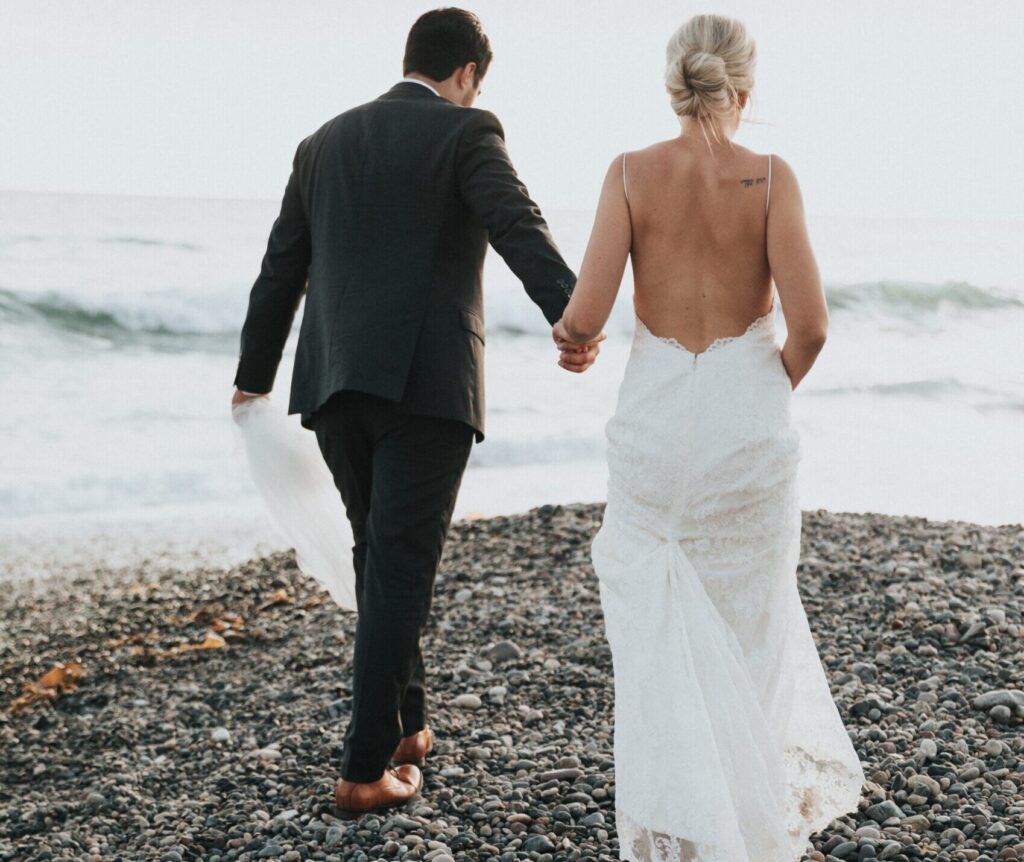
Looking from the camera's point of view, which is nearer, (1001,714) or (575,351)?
(575,351)

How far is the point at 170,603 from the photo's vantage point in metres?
7.07

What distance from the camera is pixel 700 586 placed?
9.52ft

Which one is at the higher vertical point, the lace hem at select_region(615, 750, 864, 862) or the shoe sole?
the lace hem at select_region(615, 750, 864, 862)

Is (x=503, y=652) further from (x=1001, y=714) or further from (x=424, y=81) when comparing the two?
(x=424, y=81)

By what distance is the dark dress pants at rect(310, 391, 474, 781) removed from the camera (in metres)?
3.53

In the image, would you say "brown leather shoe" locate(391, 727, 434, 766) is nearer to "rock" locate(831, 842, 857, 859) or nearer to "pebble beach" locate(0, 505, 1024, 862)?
"pebble beach" locate(0, 505, 1024, 862)

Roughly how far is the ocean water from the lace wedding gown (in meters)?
1.93

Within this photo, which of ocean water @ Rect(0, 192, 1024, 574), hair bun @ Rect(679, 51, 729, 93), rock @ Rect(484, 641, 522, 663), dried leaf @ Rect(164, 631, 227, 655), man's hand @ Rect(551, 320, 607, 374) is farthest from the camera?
ocean water @ Rect(0, 192, 1024, 574)

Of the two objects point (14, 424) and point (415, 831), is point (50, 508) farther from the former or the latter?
point (415, 831)

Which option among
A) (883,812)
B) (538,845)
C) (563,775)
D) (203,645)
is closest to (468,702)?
(563,775)

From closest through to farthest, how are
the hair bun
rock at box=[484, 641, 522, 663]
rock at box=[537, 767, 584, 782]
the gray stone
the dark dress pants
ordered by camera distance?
the hair bun, the dark dress pants, rock at box=[537, 767, 584, 782], the gray stone, rock at box=[484, 641, 522, 663]

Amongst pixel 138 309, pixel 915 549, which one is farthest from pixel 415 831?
pixel 138 309

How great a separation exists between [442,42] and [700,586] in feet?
6.07

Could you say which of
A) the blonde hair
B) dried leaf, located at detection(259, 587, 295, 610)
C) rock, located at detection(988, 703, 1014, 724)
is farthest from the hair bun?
dried leaf, located at detection(259, 587, 295, 610)
